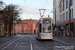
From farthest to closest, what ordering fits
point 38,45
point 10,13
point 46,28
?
point 10,13
point 46,28
point 38,45

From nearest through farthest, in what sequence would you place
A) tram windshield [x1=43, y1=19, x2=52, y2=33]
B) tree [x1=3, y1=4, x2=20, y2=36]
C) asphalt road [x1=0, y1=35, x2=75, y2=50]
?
asphalt road [x1=0, y1=35, x2=75, y2=50] < tram windshield [x1=43, y1=19, x2=52, y2=33] < tree [x1=3, y1=4, x2=20, y2=36]

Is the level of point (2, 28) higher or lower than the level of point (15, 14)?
lower

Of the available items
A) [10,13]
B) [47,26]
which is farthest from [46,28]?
[10,13]

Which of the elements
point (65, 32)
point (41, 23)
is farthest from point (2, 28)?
point (41, 23)

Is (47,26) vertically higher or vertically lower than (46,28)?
higher

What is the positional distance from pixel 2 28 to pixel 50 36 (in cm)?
4670

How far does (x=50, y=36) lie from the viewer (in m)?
24.0

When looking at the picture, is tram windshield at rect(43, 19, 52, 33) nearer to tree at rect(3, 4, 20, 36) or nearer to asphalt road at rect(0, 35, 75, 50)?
asphalt road at rect(0, 35, 75, 50)

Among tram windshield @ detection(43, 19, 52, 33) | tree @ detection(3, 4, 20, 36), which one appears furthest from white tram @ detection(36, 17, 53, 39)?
tree @ detection(3, 4, 20, 36)

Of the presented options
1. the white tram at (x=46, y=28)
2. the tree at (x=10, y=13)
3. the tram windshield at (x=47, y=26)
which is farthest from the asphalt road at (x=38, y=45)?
the tree at (x=10, y=13)

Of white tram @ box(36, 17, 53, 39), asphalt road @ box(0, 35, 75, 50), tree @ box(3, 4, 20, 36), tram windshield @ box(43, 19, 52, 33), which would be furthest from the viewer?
tree @ box(3, 4, 20, 36)

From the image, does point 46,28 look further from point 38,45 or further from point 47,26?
point 38,45

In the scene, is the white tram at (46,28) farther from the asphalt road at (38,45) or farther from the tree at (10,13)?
the tree at (10,13)

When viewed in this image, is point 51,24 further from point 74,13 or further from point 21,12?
point 21,12
